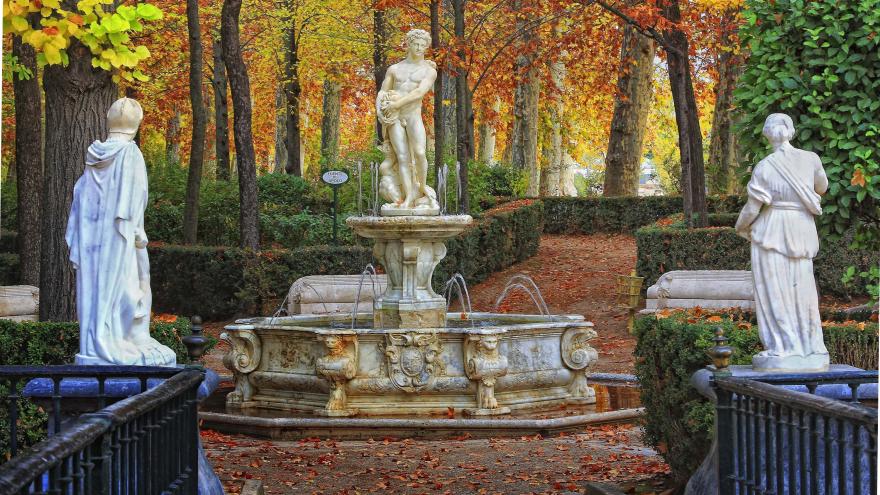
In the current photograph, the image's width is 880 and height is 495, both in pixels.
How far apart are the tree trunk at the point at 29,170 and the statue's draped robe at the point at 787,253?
13575 millimetres

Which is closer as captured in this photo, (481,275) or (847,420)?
(847,420)

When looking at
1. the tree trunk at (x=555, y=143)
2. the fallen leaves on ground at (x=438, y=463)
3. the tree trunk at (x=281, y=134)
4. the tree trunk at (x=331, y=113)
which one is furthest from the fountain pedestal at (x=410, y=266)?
the tree trunk at (x=281, y=134)

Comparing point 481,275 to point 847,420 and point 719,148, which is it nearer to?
point 719,148

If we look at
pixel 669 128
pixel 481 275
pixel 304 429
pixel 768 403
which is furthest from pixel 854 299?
pixel 669 128

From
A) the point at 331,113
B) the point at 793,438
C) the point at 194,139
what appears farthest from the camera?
the point at 331,113

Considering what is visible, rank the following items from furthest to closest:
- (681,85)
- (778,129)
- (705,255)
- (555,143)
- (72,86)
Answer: (555,143) → (681,85) → (705,255) → (72,86) → (778,129)

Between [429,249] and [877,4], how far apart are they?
16.9 feet

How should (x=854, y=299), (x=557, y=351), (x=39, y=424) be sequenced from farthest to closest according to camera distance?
(x=854, y=299) → (x=557, y=351) → (x=39, y=424)

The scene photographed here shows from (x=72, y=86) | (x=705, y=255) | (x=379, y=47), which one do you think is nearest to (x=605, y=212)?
(x=379, y=47)

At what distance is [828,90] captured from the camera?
1286 centimetres

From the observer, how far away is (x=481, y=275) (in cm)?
2484

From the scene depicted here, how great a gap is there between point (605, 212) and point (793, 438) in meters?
25.9

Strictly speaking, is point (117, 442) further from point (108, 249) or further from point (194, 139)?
point (194, 139)

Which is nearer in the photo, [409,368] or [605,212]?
[409,368]
